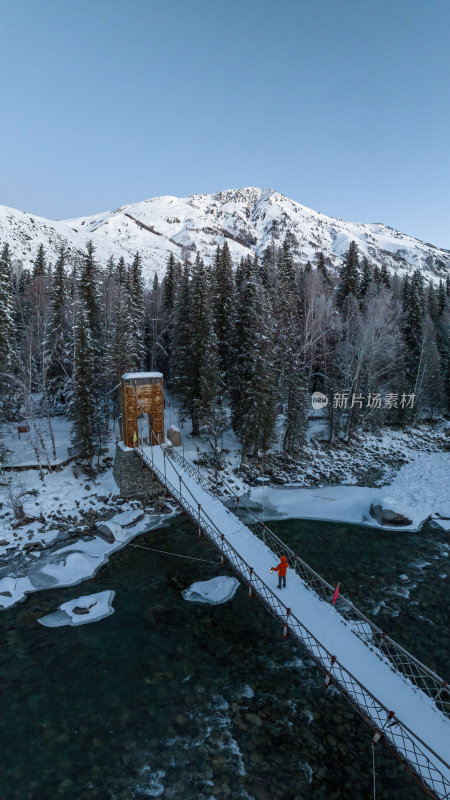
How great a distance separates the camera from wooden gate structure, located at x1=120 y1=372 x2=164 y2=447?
20.5m

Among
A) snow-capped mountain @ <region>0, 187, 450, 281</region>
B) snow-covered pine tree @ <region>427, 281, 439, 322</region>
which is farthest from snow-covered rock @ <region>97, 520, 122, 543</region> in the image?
snow-capped mountain @ <region>0, 187, 450, 281</region>

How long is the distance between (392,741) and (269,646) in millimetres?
4447

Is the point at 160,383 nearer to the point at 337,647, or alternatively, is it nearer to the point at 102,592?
the point at 102,592

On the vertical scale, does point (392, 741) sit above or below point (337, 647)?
below

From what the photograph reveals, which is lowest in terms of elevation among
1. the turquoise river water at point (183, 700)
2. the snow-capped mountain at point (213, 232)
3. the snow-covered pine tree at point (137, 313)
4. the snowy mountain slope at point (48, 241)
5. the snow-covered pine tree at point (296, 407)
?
the turquoise river water at point (183, 700)

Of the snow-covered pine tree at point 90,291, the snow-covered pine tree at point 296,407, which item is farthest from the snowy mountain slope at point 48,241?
the snow-covered pine tree at point 296,407

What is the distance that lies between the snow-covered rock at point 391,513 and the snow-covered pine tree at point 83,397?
16.3 metres

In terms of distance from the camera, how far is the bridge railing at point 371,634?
887 cm

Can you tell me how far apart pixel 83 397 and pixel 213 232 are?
395 feet

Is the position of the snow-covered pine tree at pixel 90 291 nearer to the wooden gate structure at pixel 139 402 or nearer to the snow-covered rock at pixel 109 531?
the wooden gate structure at pixel 139 402

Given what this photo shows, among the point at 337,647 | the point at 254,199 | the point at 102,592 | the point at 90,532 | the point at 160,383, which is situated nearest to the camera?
the point at 337,647

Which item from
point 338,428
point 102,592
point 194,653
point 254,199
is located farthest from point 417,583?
point 254,199

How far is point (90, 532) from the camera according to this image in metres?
17.6

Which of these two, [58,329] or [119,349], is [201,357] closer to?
[119,349]
